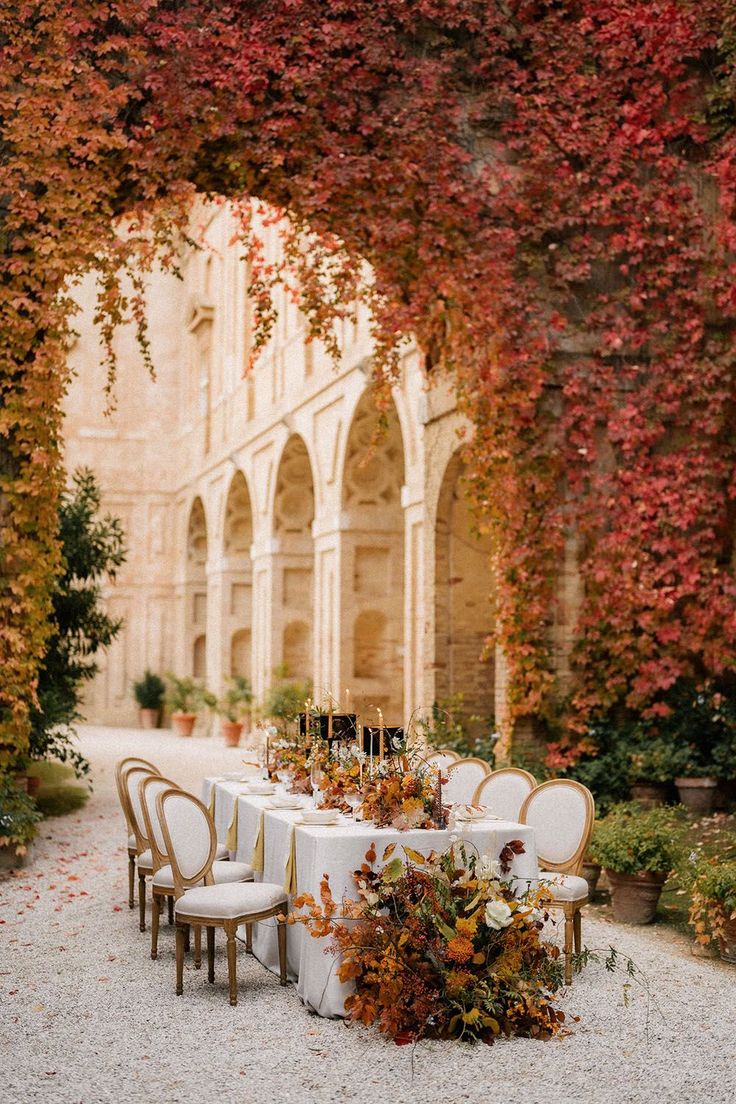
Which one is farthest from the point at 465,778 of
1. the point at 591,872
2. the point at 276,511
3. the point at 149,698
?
the point at 149,698

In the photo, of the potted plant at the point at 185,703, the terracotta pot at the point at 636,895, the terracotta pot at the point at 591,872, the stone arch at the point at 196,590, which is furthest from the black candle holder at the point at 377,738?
the stone arch at the point at 196,590

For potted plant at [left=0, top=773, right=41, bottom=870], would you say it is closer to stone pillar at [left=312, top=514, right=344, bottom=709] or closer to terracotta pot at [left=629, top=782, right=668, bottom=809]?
terracotta pot at [left=629, top=782, right=668, bottom=809]

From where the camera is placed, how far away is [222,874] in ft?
21.1

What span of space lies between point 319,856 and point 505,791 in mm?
2112

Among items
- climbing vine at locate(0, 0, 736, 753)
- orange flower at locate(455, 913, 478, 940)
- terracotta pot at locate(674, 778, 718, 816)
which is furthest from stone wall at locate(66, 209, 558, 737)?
orange flower at locate(455, 913, 478, 940)

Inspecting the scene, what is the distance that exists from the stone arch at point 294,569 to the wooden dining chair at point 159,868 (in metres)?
13.1

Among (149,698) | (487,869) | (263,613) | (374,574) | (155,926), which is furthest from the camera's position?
(149,698)

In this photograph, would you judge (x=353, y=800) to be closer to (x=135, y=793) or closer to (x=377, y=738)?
(x=377, y=738)

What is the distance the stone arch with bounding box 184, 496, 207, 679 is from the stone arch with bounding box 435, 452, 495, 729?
14594mm

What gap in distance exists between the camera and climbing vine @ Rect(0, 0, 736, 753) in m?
10.1

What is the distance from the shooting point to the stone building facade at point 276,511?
40.9 feet

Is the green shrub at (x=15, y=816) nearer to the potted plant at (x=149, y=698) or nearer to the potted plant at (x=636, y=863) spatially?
the potted plant at (x=636, y=863)

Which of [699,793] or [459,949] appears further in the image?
[699,793]

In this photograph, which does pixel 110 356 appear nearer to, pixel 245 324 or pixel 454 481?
pixel 454 481
